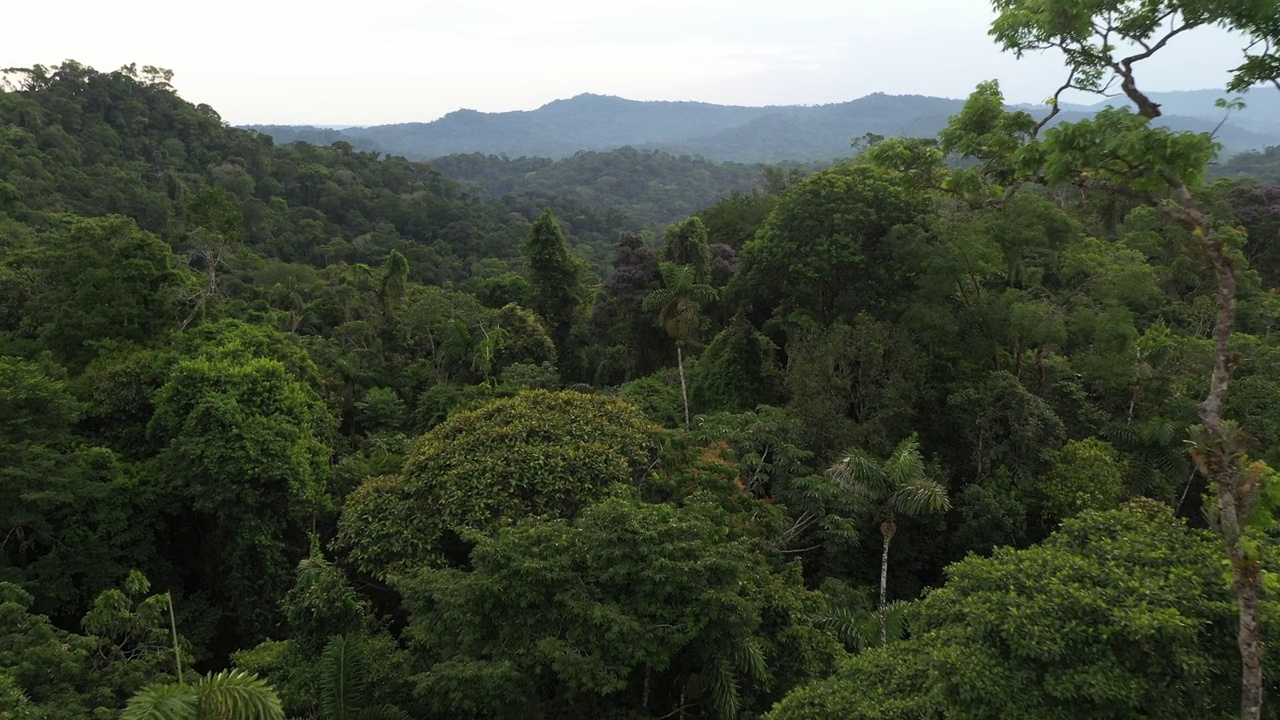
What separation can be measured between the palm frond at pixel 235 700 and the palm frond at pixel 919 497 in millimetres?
8185

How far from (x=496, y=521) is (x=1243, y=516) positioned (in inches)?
Answer: 301

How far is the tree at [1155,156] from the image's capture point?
181 inches

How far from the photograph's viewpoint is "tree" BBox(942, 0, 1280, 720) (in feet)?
15.1

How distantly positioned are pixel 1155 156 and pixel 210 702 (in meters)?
8.26

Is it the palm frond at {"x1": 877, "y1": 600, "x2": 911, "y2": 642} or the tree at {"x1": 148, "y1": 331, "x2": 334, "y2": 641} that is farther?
the tree at {"x1": 148, "y1": 331, "x2": 334, "y2": 641}

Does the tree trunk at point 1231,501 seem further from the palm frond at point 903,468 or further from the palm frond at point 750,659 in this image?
the palm frond at point 903,468

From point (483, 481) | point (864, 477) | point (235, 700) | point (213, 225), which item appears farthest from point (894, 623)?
point (213, 225)

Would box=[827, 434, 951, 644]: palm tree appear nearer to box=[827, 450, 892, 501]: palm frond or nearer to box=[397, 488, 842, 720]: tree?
box=[827, 450, 892, 501]: palm frond

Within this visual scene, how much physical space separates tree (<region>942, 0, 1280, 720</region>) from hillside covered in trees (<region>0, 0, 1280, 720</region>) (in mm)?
31

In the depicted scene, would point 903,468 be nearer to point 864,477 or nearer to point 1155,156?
point 864,477

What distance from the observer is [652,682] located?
819 cm

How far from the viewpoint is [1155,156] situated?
4949 mm

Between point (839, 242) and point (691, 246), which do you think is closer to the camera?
point (839, 242)

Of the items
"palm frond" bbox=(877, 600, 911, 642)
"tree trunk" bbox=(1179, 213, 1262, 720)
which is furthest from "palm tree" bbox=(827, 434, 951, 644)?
"tree trunk" bbox=(1179, 213, 1262, 720)
